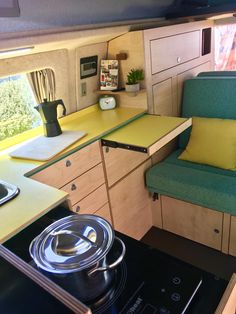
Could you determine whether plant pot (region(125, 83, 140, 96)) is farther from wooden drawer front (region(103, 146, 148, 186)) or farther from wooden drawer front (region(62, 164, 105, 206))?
wooden drawer front (region(62, 164, 105, 206))

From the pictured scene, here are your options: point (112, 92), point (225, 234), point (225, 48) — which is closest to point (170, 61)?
point (112, 92)

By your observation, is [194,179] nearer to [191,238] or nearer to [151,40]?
[191,238]

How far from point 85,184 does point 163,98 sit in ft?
3.28

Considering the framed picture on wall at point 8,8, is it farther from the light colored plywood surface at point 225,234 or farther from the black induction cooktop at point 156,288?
the light colored plywood surface at point 225,234

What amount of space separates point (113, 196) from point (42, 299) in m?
1.32

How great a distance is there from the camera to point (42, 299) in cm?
54

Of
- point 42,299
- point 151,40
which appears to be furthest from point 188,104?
point 42,299

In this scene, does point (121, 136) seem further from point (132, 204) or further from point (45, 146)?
point (132, 204)

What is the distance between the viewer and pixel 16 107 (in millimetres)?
1917

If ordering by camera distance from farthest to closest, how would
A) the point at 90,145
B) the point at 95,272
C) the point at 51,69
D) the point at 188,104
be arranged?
the point at 188,104
the point at 51,69
the point at 90,145
the point at 95,272

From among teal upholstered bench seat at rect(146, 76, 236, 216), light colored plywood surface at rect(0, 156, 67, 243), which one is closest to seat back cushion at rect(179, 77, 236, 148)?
teal upholstered bench seat at rect(146, 76, 236, 216)

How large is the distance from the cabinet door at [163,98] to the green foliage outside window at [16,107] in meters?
0.89

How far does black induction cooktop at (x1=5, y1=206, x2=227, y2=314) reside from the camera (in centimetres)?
68

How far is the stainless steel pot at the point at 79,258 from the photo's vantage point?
66 centimetres
